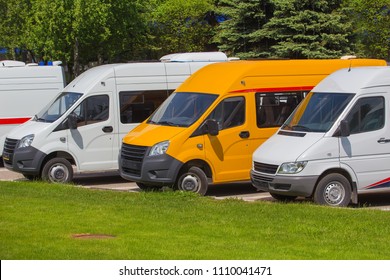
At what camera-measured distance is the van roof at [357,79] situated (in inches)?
646

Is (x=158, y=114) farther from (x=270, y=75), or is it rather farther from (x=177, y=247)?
(x=177, y=247)

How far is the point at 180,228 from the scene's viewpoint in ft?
41.9

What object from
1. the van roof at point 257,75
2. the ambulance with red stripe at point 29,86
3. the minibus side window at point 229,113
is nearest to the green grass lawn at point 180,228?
the minibus side window at point 229,113

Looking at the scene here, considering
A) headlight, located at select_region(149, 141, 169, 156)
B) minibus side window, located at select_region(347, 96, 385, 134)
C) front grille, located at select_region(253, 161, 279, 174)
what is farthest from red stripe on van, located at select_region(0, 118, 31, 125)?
minibus side window, located at select_region(347, 96, 385, 134)

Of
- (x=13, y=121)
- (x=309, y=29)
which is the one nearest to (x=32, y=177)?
(x=13, y=121)

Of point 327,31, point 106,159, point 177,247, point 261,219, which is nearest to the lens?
point 177,247

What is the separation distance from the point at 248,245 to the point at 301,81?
27.2 ft

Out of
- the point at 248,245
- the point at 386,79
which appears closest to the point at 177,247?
the point at 248,245

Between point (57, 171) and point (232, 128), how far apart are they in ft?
15.0

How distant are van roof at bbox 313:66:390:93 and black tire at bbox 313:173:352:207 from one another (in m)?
1.60

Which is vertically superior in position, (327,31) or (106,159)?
(327,31)

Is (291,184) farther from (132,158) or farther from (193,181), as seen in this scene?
(132,158)

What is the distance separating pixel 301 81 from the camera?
62.5ft

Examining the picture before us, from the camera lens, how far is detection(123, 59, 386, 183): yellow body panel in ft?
58.9
